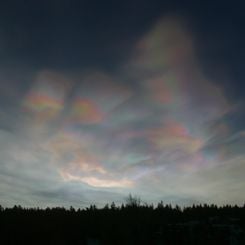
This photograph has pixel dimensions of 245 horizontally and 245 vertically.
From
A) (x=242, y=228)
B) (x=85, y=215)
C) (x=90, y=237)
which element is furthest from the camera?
(x=85, y=215)

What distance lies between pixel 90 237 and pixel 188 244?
647cm

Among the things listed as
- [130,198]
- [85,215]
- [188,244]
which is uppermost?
[130,198]

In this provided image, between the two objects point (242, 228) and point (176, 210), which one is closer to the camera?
point (242, 228)

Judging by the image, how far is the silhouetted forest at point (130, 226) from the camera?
→ 28844mm

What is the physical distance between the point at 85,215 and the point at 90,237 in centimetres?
229

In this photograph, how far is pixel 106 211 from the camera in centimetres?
3256

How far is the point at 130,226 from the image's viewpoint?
30172 millimetres

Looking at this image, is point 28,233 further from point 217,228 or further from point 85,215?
point 217,228

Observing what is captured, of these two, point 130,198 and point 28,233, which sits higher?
point 130,198

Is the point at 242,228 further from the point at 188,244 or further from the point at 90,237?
the point at 90,237

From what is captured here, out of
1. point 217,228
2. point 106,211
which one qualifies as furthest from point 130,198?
point 217,228

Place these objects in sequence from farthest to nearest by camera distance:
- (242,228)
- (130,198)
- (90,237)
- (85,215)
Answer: (130,198)
(85,215)
(90,237)
(242,228)

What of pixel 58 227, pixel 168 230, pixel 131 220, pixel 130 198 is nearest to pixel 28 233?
pixel 58 227

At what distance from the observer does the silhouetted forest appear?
28844mm
